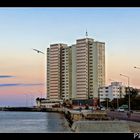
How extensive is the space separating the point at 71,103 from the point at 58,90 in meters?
4.65

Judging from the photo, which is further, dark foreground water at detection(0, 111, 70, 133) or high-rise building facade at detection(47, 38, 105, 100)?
high-rise building facade at detection(47, 38, 105, 100)

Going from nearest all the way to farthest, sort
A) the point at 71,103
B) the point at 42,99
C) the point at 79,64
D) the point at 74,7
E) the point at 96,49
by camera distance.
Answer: the point at 74,7
the point at 96,49
the point at 79,64
the point at 71,103
the point at 42,99

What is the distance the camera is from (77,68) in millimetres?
83000

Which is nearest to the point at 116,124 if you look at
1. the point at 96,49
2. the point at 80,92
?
the point at 96,49

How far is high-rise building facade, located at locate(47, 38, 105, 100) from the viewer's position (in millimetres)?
79438

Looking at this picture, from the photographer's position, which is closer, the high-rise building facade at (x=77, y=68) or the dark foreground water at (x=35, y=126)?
the dark foreground water at (x=35, y=126)

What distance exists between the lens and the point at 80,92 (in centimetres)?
9550

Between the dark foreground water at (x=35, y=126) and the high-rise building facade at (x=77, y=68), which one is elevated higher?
the high-rise building facade at (x=77, y=68)

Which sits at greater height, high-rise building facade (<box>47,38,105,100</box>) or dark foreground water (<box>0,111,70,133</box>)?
high-rise building facade (<box>47,38,105,100</box>)

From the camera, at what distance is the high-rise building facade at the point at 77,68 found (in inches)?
3127

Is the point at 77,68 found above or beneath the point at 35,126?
above

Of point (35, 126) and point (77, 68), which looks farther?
point (77, 68)
